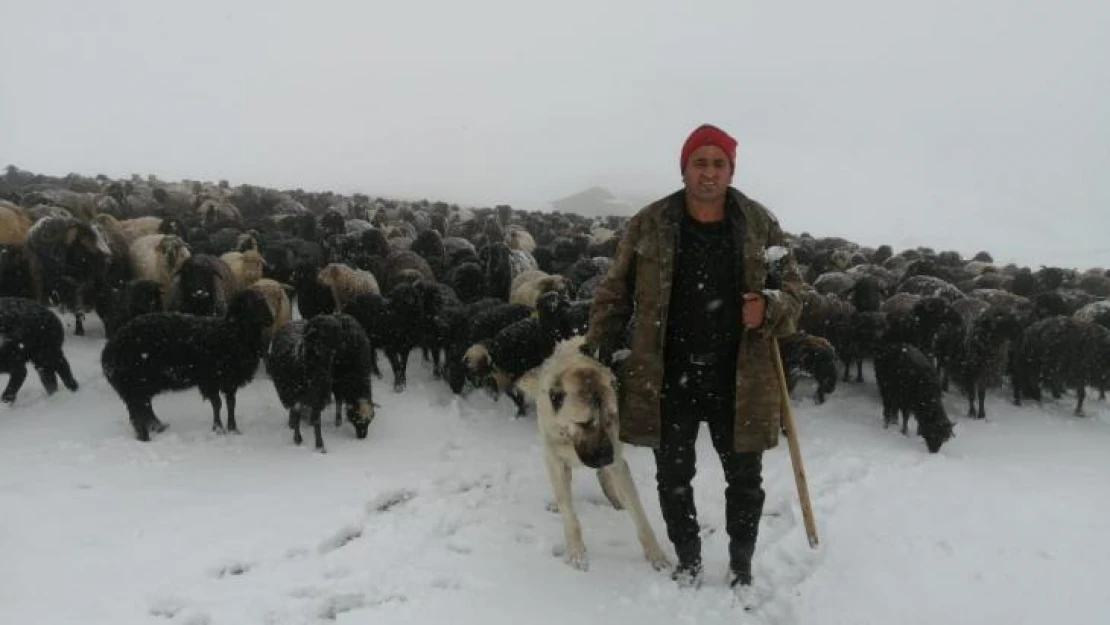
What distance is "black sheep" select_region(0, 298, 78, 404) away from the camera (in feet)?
21.8

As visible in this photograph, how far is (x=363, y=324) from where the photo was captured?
855cm

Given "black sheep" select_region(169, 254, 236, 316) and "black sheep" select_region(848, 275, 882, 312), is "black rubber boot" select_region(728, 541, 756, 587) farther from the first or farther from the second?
"black sheep" select_region(169, 254, 236, 316)

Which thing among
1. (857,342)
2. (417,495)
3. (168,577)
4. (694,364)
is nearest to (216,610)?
(168,577)

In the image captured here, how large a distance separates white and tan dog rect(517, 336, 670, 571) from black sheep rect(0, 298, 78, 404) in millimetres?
5511

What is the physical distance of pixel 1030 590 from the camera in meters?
4.60

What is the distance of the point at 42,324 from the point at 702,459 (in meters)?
6.98

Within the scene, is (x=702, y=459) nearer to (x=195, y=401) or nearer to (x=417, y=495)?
(x=417, y=495)

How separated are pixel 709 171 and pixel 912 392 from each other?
5260 mm

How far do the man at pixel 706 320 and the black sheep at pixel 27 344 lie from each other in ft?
20.2

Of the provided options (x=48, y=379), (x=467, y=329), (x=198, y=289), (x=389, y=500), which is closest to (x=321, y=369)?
(x=389, y=500)

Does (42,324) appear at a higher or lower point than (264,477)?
higher

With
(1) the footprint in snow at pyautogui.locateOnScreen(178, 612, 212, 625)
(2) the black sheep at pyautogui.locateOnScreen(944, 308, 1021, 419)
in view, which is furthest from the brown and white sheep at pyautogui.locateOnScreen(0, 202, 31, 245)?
(2) the black sheep at pyautogui.locateOnScreen(944, 308, 1021, 419)

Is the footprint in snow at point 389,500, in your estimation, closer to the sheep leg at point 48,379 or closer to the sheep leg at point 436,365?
the sheep leg at point 436,365

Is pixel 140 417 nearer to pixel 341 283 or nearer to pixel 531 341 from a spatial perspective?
pixel 341 283
